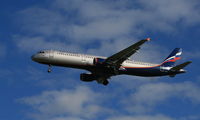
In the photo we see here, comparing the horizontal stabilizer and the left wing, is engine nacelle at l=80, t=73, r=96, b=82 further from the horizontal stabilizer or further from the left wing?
the horizontal stabilizer

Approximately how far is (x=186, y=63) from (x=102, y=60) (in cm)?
1825

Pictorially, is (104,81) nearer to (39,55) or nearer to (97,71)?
(97,71)

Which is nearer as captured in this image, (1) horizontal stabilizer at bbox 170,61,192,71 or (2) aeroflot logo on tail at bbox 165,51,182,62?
(1) horizontal stabilizer at bbox 170,61,192,71

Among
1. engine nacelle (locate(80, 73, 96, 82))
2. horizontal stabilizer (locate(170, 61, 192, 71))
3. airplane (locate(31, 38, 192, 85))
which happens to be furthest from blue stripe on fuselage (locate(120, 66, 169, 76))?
engine nacelle (locate(80, 73, 96, 82))

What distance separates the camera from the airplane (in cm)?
7825

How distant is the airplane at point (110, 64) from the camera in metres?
78.2

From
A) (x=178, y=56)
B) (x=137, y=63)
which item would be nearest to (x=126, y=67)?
(x=137, y=63)

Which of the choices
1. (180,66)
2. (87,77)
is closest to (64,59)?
(87,77)

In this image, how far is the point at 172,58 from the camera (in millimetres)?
90562

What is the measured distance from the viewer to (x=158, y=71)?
85750mm

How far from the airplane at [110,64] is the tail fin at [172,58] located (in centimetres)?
109

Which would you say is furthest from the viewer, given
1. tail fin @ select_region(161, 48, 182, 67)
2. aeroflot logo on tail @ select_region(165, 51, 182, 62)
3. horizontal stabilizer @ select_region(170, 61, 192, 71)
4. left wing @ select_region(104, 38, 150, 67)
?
aeroflot logo on tail @ select_region(165, 51, 182, 62)

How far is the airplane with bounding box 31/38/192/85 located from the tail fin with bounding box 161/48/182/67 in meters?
1.09

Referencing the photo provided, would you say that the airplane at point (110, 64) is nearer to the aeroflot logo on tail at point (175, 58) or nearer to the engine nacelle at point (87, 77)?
the engine nacelle at point (87, 77)
